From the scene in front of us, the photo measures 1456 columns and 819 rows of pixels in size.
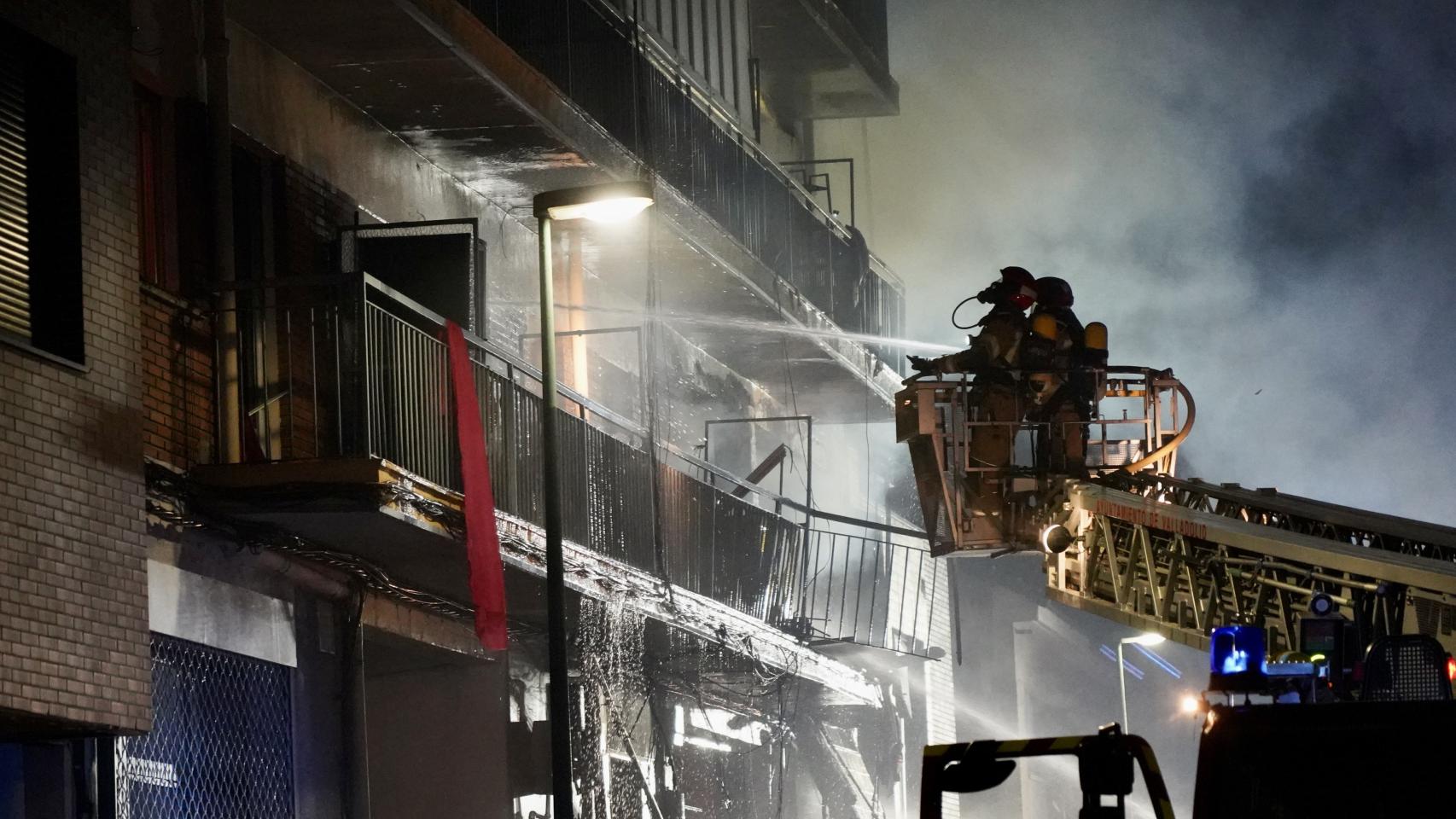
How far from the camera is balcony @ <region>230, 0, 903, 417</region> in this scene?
1440cm

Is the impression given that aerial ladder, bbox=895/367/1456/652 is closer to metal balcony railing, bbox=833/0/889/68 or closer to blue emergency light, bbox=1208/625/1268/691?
blue emergency light, bbox=1208/625/1268/691

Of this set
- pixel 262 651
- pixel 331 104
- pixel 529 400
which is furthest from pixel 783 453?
pixel 262 651

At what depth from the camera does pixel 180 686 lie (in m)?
12.6

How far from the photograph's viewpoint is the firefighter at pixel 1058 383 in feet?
54.2

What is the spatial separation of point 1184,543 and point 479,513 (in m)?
4.63

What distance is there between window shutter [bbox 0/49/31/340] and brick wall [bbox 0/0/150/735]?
0.29 metres

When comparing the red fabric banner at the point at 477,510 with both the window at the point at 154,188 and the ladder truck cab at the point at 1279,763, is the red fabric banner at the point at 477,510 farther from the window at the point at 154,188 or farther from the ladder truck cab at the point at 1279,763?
the ladder truck cab at the point at 1279,763

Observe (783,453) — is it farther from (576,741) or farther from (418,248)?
(418,248)

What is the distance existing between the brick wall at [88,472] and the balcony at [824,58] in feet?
48.2

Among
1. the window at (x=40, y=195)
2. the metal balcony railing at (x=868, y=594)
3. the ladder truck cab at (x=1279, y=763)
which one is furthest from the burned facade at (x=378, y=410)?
the ladder truck cab at (x=1279, y=763)

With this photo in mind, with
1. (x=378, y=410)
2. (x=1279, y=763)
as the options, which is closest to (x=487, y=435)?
(x=378, y=410)

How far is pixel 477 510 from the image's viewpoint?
46.6 feet

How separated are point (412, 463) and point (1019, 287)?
17.1 feet

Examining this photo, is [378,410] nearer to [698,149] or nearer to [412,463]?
[412,463]
